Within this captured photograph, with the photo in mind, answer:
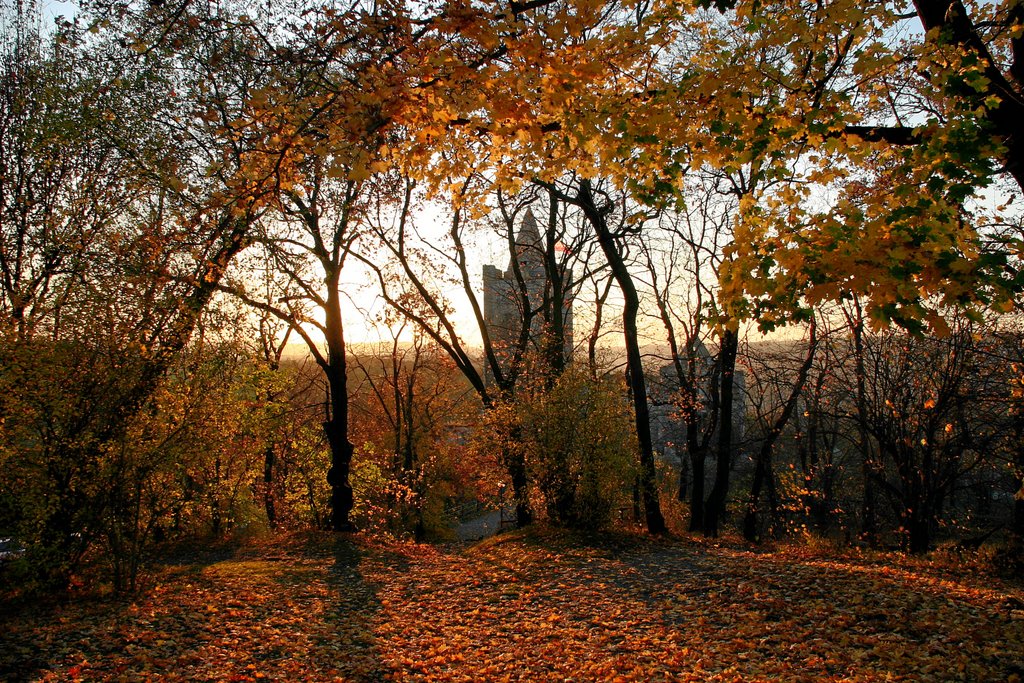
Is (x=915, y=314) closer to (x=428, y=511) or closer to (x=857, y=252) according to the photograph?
(x=857, y=252)

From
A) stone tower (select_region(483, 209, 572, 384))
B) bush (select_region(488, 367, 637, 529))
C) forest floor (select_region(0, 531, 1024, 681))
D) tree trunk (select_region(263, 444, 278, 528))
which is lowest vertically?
tree trunk (select_region(263, 444, 278, 528))

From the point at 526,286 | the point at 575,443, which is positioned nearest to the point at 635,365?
the point at 575,443

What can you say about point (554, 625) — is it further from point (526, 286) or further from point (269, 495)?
point (269, 495)

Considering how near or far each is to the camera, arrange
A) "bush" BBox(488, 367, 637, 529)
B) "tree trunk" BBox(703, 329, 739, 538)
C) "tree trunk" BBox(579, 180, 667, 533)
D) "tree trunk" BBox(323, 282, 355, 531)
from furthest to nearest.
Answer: "tree trunk" BBox(323, 282, 355, 531), "tree trunk" BBox(703, 329, 739, 538), "tree trunk" BBox(579, 180, 667, 533), "bush" BBox(488, 367, 637, 529)

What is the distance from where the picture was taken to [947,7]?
4527 mm

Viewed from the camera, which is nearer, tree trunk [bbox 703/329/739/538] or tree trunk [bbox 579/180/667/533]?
tree trunk [bbox 579/180/667/533]

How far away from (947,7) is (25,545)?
423 inches

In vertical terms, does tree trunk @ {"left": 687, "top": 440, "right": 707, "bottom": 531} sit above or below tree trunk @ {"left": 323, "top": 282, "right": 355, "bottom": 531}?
below

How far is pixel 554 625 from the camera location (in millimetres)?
6949

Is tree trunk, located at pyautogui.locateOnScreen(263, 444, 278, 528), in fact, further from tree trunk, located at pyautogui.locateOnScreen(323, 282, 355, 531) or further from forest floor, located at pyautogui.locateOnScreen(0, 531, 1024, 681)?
forest floor, located at pyautogui.locateOnScreen(0, 531, 1024, 681)

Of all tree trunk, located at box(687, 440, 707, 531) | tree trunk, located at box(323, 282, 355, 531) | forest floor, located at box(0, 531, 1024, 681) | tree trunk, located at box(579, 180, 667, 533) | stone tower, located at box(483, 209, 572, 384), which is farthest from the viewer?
stone tower, located at box(483, 209, 572, 384)

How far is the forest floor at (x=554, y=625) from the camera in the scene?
5.23 meters

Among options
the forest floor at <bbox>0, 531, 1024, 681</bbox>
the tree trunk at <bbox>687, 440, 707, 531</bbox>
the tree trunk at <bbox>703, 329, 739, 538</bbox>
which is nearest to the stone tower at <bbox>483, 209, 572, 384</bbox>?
the tree trunk at <bbox>703, 329, 739, 538</bbox>

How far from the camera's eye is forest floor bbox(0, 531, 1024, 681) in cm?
523
